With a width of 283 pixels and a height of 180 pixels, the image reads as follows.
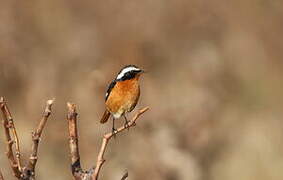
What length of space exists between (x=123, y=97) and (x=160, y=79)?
24.9 ft

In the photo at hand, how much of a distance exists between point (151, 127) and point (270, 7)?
364 centimetres

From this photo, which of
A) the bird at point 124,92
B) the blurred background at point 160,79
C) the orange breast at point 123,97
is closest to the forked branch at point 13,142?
the bird at point 124,92

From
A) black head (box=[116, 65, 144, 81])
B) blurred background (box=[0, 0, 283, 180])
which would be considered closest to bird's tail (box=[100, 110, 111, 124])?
black head (box=[116, 65, 144, 81])

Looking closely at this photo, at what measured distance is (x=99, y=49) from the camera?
1149cm

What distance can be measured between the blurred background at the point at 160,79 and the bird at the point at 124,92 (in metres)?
4.18

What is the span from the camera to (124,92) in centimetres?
379

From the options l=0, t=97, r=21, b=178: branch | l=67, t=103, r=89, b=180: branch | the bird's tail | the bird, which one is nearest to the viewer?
l=0, t=97, r=21, b=178: branch

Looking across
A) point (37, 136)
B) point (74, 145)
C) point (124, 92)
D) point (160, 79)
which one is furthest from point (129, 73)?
point (160, 79)

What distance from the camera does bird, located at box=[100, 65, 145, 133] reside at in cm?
372

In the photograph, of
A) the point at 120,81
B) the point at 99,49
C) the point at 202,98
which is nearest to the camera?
the point at 120,81

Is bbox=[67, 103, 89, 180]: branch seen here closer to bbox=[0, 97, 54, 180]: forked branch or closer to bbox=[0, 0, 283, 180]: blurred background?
bbox=[0, 97, 54, 180]: forked branch

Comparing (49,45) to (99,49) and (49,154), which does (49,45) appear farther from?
(49,154)

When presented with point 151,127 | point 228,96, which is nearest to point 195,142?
point 151,127

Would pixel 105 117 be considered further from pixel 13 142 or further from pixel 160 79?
pixel 160 79
